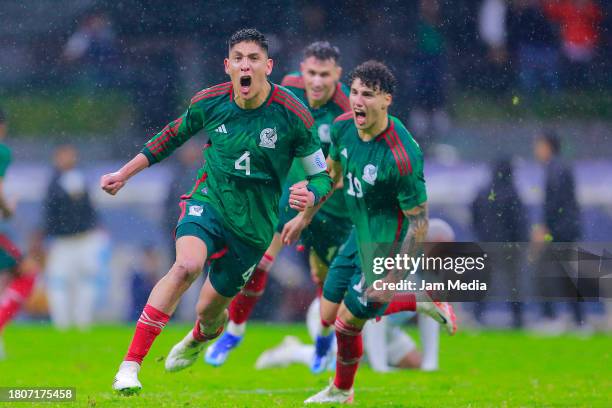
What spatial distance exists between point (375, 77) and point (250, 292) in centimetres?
280

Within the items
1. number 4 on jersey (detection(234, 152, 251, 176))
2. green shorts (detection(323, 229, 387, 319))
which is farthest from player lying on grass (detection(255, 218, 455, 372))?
number 4 on jersey (detection(234, 152, 251, 176))

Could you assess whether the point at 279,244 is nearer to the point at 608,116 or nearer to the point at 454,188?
the point at 454,188

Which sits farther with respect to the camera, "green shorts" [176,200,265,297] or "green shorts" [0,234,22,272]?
"green shorts" [0,234,22,272]

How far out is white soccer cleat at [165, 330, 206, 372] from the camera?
8805 millimetres

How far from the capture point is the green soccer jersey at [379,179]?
26.4 feet

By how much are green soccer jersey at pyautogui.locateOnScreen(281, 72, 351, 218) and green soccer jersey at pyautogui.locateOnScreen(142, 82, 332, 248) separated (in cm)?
158

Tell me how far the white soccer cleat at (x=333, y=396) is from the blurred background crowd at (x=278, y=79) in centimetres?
583

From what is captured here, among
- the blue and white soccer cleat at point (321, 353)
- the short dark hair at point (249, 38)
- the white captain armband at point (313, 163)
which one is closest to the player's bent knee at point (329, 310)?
the blue and white soccer cleat at point (321, 353)

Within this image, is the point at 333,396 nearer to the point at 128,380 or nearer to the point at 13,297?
the point at 128,380

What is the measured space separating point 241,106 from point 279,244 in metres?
2.69

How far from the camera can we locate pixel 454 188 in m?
15.5

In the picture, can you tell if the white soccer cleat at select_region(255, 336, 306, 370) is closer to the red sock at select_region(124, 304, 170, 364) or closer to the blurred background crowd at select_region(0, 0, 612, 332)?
the blurred background crowd at select_region(0, 0, 612, 332)

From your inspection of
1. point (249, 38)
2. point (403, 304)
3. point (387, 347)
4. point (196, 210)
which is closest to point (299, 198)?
point (196, 210)

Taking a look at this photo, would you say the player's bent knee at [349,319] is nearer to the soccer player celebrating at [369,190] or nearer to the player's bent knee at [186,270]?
the soccer player celebrating at [369,190]
